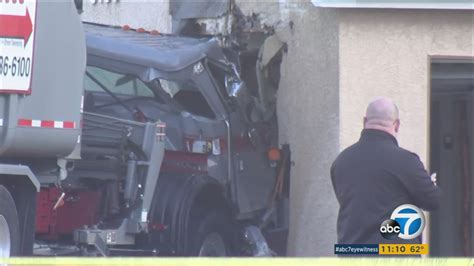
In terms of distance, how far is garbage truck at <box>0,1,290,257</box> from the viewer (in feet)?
31.0

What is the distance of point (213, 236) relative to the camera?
11539 mm

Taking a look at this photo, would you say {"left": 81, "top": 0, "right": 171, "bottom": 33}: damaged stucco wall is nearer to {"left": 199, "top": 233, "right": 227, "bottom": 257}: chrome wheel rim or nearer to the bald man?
{"left": 199, "top": 233, "right": 227, "bottom": 257}: chrome wheel rim

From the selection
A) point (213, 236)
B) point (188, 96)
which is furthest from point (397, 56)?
point (213, 236)

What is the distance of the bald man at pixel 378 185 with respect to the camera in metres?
7.34

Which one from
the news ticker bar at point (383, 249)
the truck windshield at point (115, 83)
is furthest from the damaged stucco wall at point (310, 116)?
the news ticker bar at point (383, 249)

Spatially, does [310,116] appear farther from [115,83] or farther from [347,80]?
[115,83]

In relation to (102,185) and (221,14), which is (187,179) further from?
(221,14)

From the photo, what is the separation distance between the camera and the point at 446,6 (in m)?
12.2

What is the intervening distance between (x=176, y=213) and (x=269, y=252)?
1.55m

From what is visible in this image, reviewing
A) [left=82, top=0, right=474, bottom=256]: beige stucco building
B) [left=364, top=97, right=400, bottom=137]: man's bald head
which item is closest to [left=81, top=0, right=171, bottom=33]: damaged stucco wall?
[left=82, top=0, right=474, bottom=256]: beige stucco building

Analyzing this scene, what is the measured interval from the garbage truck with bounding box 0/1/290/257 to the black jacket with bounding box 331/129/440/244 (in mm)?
3041

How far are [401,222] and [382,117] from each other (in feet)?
2.20

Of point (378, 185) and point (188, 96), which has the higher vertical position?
point (188, 96)

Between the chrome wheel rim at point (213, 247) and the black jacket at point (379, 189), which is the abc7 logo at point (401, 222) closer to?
the black jacket at point (379, 189)
